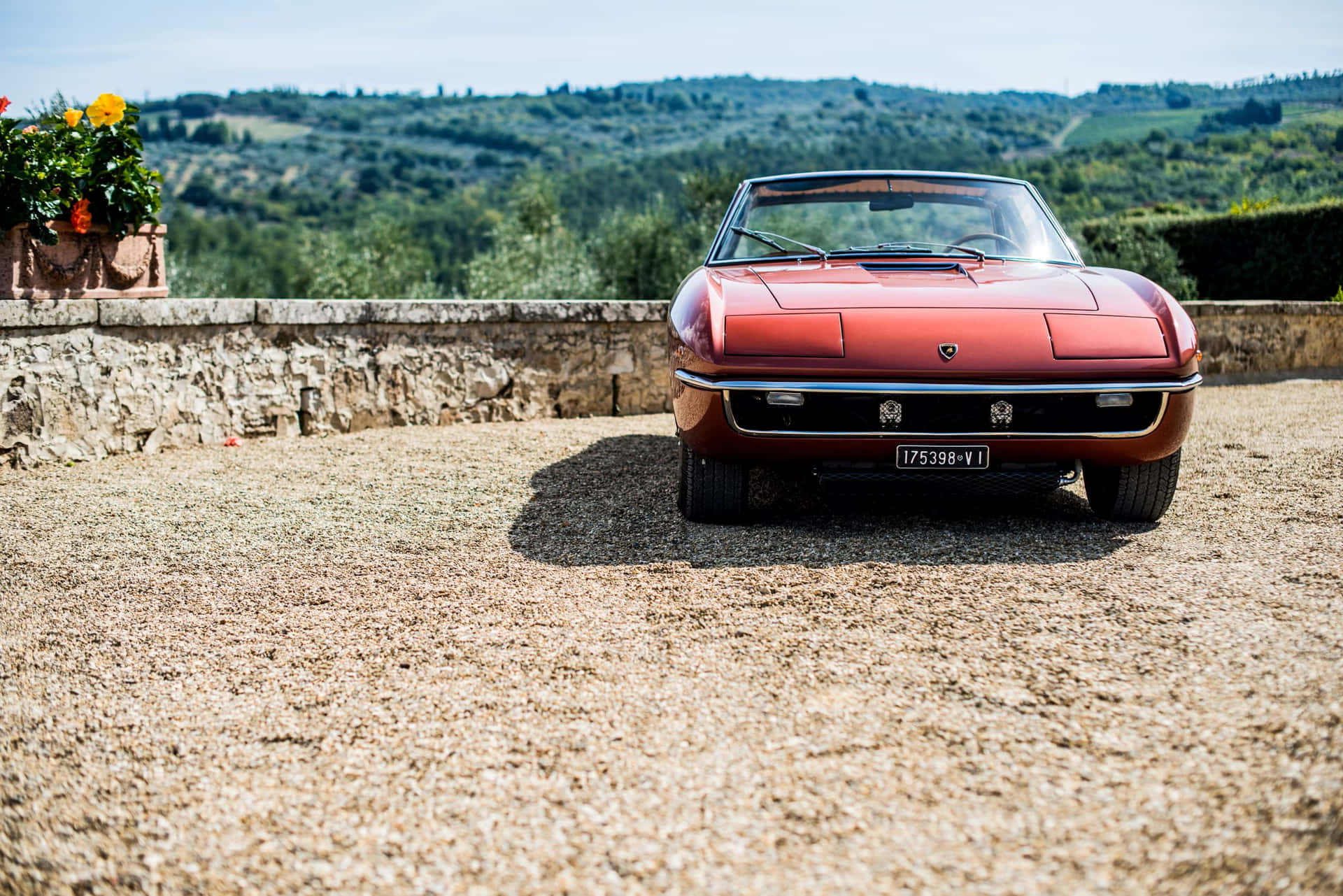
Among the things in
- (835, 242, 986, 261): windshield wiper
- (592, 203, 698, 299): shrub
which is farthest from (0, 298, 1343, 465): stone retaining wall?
(592, 203, 698, 299): shrub

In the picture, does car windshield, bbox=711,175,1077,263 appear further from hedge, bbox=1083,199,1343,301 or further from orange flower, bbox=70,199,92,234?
hedge, bbox=1083,199,1343,301

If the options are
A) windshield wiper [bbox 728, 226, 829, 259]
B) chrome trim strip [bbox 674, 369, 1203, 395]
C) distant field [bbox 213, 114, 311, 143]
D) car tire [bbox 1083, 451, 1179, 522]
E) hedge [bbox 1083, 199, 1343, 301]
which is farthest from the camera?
distant field [bbox 213, 114, 311, 143]

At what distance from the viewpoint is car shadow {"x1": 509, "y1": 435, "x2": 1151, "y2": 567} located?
3.17 m

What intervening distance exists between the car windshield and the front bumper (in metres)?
1.08

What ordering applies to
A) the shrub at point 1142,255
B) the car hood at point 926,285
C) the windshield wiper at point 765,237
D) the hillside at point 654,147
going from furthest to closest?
1. the hillside at point 654,147
2. the shrub at point 1142,255
3. the windshield wiper at point 765,237
4. the car hood at point 926,285

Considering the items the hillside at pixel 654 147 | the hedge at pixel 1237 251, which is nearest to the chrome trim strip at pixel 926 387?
the hedge at pixel 1237 251

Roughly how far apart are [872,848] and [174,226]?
226ft

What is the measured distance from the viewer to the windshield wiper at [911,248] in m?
4.15

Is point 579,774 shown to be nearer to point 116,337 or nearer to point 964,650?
point 964,650

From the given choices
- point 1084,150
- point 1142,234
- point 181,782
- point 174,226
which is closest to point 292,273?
point 174,226

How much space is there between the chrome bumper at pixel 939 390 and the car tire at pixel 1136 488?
299 millimetres

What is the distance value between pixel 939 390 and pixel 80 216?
417 centimetres

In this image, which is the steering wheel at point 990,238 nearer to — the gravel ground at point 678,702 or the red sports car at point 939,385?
the red sports car at point 939,385

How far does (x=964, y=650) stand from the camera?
2320 mm
